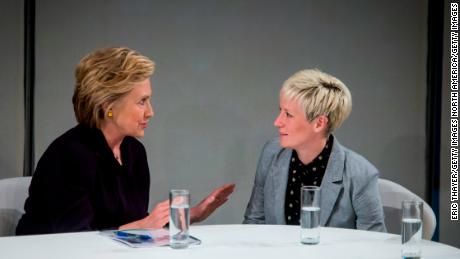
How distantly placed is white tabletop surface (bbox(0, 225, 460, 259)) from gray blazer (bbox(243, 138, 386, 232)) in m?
0.39

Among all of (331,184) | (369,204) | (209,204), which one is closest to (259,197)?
(209,204)

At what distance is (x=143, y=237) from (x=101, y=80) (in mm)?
842

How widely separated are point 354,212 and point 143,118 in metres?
0.99

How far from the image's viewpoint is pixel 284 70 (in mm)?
3902

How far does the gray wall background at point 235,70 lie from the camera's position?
3580 mm

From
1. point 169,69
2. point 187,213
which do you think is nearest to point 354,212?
point 187,213

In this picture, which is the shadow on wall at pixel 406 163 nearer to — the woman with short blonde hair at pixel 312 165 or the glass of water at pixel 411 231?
the woman with short blonde hair at pixel 312 165

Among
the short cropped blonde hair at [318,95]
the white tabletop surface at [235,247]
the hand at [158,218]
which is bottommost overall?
the white tabletop surface at [235,247]

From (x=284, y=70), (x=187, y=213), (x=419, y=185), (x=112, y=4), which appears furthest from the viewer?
(x=419, y=185)

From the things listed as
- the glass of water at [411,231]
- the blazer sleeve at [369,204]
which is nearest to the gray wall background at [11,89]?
the blazer sleeve at [369,204]

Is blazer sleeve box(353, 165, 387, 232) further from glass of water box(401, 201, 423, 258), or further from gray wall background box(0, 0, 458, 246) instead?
gray wall background box(0, 0, 458, 246)

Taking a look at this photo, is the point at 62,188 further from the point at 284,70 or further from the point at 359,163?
the point at 284,70

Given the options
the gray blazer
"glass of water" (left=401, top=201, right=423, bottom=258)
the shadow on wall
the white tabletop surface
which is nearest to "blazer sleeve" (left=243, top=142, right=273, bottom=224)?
the gray blazer

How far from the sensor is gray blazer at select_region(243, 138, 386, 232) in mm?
2773
